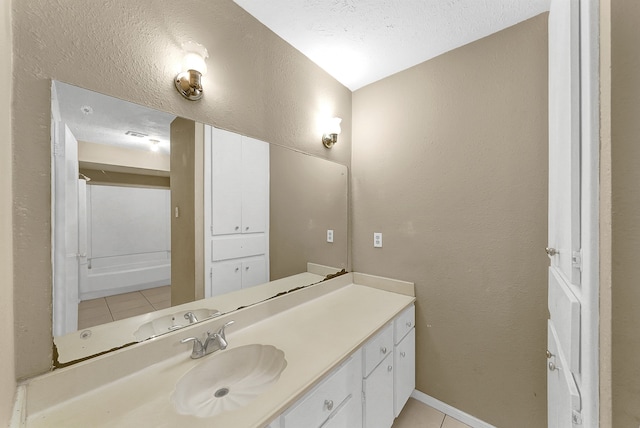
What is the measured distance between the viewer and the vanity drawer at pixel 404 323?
148 cm

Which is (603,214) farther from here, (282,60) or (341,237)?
(282,60)

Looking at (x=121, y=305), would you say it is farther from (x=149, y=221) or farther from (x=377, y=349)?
(x=377, y=349)

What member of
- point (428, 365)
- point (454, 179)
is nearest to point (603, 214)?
point (454, 179)

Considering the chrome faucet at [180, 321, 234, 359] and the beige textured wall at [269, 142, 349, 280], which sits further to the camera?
the beige textured wall at [269, 142, 349, 280]

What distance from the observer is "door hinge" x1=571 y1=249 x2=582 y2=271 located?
67cm

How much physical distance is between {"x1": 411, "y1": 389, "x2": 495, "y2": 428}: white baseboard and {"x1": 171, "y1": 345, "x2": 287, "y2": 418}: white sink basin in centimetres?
131

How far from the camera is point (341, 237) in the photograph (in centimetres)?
197

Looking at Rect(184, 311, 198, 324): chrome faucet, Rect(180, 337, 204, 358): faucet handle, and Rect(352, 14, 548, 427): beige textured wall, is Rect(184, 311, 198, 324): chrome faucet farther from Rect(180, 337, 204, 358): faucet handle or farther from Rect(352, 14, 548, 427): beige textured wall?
Rect(352, 14, 548, 427): beige textured wall

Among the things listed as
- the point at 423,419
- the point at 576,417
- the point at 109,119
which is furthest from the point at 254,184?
the point at 423,419

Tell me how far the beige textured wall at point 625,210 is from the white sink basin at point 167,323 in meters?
1.33

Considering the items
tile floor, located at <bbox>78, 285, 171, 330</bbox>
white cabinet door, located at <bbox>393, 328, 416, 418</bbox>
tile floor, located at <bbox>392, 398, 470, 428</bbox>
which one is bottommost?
tile floor, located at <bbox>392, 398, 470, 428</bbox>

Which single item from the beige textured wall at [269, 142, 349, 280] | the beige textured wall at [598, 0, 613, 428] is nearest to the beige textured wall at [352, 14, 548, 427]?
the beige textured wall at [269, 142, 349, 280]

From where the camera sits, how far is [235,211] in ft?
4.27

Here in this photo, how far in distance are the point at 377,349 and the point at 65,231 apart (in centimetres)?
142
